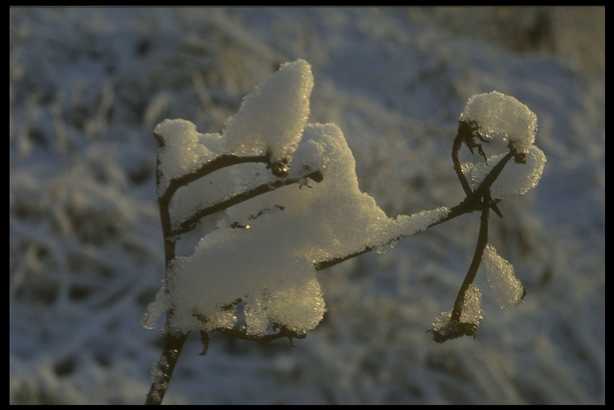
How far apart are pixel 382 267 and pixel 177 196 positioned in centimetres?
→ 208

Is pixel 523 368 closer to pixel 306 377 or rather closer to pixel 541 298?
pixel 541 298

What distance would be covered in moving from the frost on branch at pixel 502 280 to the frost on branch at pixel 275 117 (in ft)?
0.33

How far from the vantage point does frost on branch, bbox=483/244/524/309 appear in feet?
1.11

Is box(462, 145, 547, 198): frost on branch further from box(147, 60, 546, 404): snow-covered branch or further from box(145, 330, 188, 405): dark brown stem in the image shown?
box(145, 330, 188, 405): dark brown stem

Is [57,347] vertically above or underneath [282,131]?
underneath

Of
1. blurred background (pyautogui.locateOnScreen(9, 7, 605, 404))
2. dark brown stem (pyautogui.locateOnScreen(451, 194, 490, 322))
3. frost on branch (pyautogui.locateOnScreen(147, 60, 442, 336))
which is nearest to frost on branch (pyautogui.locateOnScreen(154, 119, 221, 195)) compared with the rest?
frost on branch (pyautogui.locateOnScreen(147, 60, 442, 336))

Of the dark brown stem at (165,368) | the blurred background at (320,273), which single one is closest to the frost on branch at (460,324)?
the dark brown stem at (165,368)

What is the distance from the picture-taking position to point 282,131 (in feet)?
1.02

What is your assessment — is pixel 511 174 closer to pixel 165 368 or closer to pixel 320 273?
pixel 165 368

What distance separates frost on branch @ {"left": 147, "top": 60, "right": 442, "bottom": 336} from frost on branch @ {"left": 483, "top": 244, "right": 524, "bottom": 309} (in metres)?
0.04

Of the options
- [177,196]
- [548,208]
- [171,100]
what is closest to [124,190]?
[171,100]

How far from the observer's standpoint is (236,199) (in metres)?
0.28

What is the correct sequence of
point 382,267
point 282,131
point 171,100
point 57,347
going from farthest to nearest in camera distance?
1. point 171,100
2. point 382,267
3. point 57,347
4. point 282,131

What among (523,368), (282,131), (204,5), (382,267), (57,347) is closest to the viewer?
(282,131)
